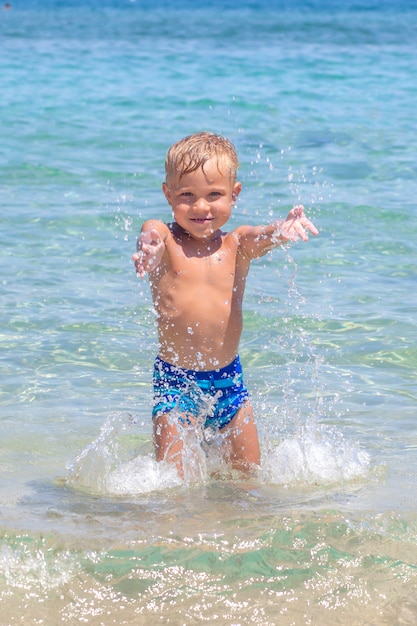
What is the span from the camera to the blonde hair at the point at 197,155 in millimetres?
4012

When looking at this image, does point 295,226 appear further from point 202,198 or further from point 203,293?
point 203,293

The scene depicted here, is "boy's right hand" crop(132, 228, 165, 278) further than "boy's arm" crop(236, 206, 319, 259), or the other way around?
"boy's arm" crop(236, 206, 319, 259)

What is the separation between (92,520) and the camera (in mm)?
3574

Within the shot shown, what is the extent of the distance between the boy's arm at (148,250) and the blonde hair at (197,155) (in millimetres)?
258

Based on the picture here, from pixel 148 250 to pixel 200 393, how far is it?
75cm

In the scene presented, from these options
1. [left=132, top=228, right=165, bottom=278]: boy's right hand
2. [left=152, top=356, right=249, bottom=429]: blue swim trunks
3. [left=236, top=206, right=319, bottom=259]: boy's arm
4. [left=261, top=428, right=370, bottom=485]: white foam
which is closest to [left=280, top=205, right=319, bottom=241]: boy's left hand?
[left=236, top=206, right=319, bottom=259]: boy's arm

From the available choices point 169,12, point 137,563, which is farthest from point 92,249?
point 169,12

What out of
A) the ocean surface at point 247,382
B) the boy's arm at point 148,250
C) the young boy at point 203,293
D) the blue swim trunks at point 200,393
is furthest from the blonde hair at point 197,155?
the ocean surface at point 247,382

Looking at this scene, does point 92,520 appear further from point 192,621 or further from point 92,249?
point 92,249

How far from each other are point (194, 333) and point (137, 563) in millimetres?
1191

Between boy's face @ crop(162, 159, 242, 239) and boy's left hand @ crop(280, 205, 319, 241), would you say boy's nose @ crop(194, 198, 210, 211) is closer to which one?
boy's face @ crop(162, 159, 242, 239)

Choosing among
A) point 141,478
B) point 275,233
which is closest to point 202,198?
point 275,233

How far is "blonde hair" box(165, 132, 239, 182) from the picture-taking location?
401cm

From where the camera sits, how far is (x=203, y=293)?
417 cm
